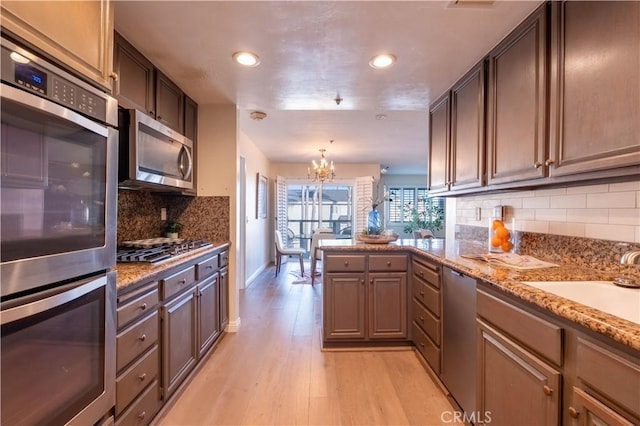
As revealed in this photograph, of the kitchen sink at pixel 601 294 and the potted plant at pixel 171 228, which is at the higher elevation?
the potted plant at pixel 171 228

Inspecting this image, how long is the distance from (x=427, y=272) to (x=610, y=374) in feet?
4.46

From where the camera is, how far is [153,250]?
1.90 meters

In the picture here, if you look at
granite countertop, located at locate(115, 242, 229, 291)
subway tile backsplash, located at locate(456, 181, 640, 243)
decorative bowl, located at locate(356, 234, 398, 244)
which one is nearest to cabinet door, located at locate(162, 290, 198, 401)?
granite countertop, located at locate(115, 242, 229, 291)

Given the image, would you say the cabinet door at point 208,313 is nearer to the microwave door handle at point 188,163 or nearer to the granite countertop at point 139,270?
the granite countertop at point 139,270

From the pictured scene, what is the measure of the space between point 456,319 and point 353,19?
177 cm

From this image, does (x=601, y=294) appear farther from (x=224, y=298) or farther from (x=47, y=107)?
(x=224, y=298)

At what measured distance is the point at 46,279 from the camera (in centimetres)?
88

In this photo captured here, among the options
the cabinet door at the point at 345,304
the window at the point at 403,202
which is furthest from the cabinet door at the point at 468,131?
the window at the point at 403,202

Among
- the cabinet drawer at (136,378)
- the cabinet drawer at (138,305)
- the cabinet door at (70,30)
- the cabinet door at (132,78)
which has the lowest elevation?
the cabinet drawer at (136,378)

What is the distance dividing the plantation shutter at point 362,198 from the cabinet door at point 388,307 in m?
4.01

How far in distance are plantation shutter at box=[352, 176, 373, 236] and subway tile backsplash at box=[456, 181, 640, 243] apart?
14.0 feet

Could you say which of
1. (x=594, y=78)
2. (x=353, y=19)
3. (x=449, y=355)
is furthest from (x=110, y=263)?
(x=594, y=78)

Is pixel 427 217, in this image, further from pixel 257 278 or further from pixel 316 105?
pixel 316 105

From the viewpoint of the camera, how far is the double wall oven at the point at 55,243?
792 millimetres
